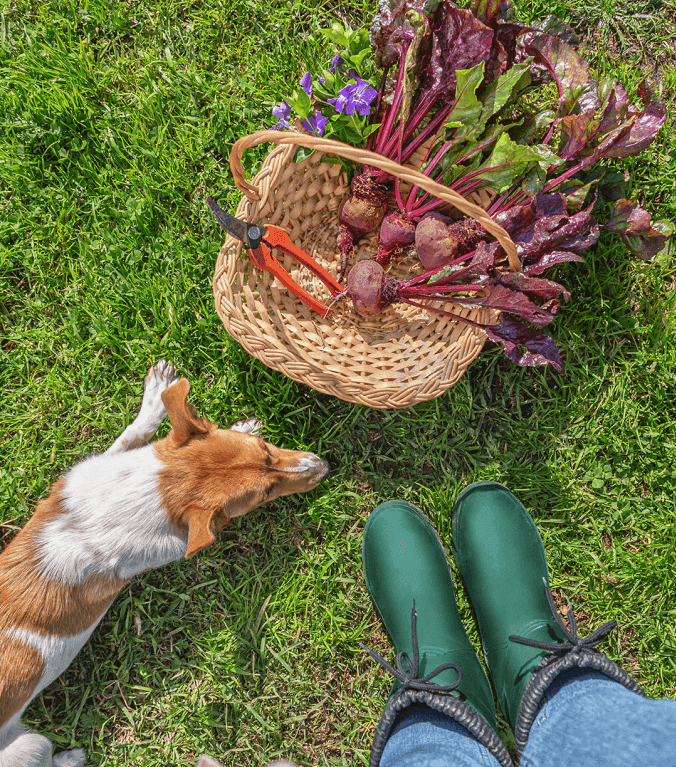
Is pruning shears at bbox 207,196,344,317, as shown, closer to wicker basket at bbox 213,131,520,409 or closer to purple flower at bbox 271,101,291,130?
wicker basket at bbox 213,131,520,409

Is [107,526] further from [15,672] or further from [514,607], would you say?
[514,607]

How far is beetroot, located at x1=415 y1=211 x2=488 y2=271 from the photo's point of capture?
2.78m

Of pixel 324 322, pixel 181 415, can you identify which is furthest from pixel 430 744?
pixel 324 322

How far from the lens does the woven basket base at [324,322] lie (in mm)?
2734

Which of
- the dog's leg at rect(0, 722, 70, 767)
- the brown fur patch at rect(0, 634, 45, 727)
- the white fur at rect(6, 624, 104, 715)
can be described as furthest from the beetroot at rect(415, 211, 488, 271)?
the dog's leg at rect(0, 722, 70, 767)

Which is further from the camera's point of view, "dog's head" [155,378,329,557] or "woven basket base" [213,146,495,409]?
"woven basket base" [213,146,495,409]

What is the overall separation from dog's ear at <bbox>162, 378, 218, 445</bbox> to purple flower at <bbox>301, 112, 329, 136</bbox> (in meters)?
1.41

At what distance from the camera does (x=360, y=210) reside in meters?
2.92

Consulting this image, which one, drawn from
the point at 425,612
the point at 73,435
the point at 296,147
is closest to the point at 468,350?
the point at 296,147

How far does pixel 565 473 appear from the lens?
340 cm

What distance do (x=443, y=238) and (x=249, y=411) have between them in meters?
1.55

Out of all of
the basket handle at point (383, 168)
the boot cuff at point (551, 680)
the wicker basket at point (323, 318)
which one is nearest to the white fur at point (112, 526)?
the wicker basket at point (323, 318)

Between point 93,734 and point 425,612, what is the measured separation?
2185 mm

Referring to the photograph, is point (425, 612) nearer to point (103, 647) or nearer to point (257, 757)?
point (257, 757)
